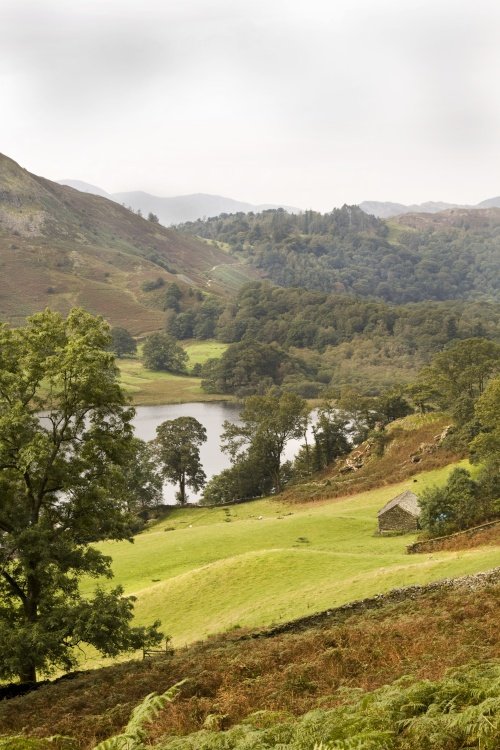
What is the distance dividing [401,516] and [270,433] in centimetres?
3755

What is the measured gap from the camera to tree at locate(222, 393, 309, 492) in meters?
84.5

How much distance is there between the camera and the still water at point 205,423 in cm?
10201

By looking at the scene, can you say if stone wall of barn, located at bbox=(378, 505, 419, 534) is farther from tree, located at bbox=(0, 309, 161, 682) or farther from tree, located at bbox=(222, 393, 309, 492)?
tree, located at bbox=(222, 393, 309, 492)

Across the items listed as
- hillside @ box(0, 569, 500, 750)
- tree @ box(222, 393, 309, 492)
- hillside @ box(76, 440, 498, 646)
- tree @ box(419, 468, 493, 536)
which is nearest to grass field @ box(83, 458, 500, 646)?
hillside @ box(76, 440, 498, 646)

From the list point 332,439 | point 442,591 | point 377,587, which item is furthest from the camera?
point 332,439

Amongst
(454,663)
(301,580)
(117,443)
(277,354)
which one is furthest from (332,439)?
(277,354)

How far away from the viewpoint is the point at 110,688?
16984mm

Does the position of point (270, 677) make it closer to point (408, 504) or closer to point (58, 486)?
point (58, 486)

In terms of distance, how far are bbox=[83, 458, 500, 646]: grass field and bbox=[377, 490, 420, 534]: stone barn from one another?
1.65 metres

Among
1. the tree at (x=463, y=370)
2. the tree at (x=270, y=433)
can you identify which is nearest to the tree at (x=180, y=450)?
the tree at (x=270, y=433)

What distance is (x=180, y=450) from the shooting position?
84.4 meters

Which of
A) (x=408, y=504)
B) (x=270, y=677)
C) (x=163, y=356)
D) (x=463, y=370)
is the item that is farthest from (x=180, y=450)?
(x=163, y=356)

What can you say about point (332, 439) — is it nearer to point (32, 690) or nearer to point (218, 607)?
point (218, 607)

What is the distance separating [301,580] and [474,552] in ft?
28.9
